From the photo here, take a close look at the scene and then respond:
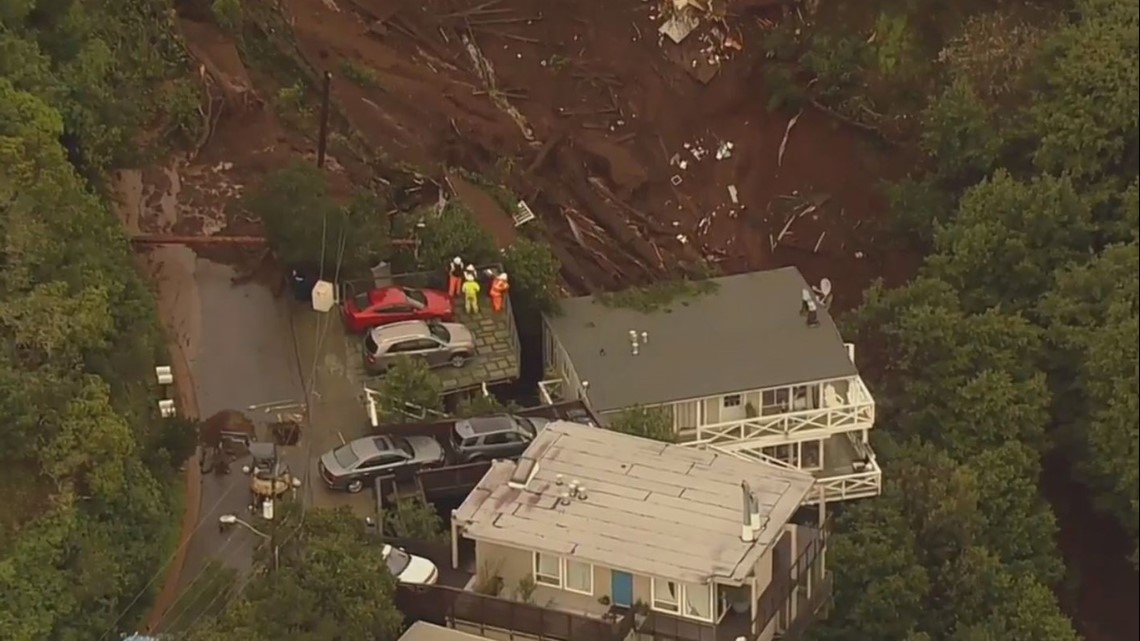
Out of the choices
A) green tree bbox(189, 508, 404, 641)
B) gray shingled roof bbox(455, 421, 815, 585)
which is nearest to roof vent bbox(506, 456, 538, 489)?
gray shingled roof bbox(455, 421, 815, 585)

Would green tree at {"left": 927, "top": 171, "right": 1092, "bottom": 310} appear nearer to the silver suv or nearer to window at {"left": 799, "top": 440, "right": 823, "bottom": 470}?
window at {"left": 799, "top": 440, "right": 823, "bottom": 470}

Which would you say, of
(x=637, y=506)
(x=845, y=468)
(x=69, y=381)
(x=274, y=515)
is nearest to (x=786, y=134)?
(x=845, y=468)

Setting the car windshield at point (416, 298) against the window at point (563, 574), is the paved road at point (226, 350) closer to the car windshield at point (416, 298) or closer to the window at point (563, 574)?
the car windshield at point (416, 298)

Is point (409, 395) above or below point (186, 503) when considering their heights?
above

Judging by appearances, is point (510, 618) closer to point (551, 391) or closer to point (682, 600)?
point (682, 600)

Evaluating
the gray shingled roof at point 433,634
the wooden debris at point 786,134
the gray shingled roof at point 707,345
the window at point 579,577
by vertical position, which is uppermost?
the wooden debris at point 786,134

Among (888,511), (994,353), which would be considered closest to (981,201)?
(994,353)

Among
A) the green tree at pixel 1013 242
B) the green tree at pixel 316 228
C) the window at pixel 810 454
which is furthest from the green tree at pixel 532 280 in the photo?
the green tree at pixel 1013 242

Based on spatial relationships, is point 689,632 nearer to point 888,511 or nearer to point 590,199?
point 888,511
